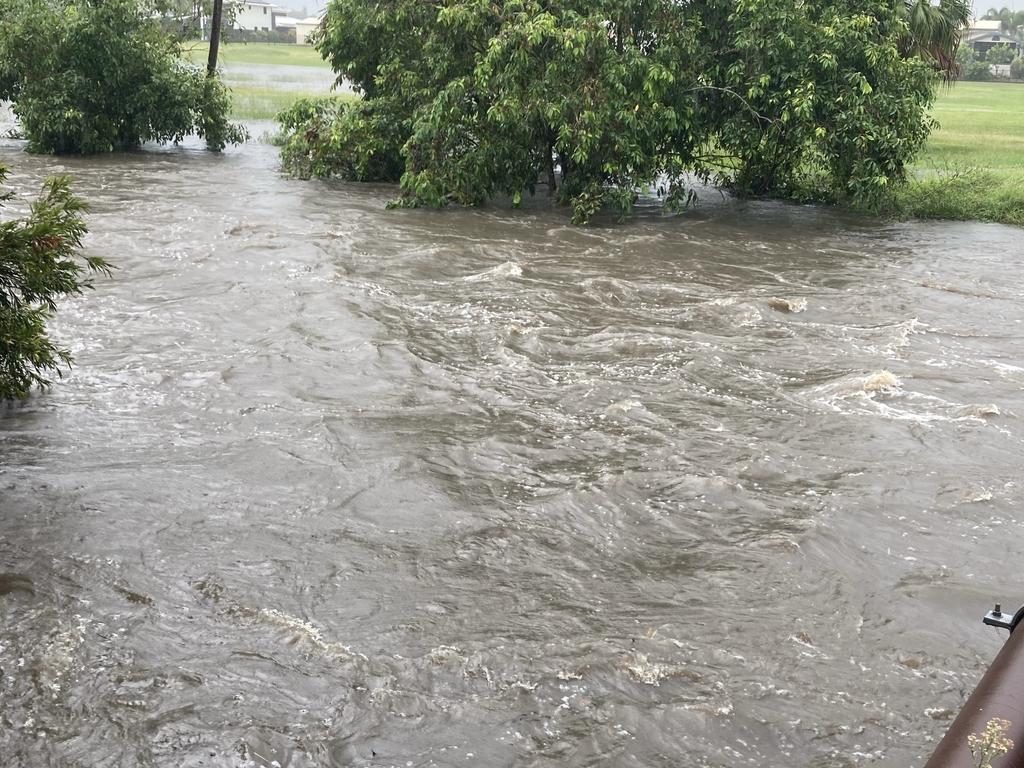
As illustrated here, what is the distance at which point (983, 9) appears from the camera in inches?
7653

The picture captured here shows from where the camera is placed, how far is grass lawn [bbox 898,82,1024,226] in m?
17.1

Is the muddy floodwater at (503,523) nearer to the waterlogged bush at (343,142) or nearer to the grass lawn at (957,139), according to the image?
the grass lawn at (957,139)

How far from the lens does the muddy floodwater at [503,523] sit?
15.1ft

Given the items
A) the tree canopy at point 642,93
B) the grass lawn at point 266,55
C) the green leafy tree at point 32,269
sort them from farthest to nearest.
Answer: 1. the grass lawn at point 266,55
2. the tree canopy at point 642,93
3. the green leafy tree at point 32,269

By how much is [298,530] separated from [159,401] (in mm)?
2536

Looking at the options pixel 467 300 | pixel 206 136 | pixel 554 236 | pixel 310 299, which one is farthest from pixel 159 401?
pixel 206 136

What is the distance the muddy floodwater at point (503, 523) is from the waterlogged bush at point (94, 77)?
10.2 metres

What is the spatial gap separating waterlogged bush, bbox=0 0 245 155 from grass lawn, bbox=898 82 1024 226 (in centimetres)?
1439

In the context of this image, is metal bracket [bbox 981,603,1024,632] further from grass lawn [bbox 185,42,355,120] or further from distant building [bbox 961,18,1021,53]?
distant building [bbox 961,18,1021,53]

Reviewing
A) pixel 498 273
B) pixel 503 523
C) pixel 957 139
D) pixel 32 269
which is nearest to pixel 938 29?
pixel 957 139

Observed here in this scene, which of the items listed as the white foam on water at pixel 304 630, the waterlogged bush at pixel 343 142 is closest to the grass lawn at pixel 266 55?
the waterlogged bush at pixel 343 142

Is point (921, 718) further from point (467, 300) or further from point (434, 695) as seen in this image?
point (467, 300)

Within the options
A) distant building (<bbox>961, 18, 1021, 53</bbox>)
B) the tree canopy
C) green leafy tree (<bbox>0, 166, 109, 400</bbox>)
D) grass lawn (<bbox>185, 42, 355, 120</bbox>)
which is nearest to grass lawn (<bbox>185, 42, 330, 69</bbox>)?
grass lawn (<bbox>185, 42, 355, 120</bbox>)

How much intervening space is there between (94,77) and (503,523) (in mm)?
18106
